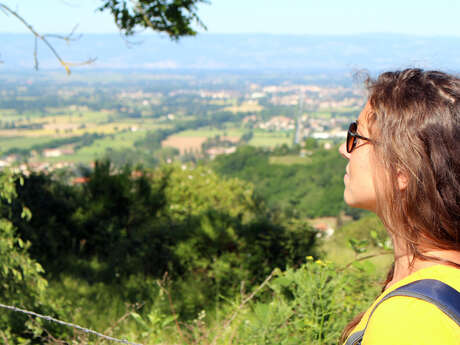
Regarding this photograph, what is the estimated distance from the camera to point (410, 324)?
2.45 ft

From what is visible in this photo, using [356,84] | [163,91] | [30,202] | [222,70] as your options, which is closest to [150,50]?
[163,91]

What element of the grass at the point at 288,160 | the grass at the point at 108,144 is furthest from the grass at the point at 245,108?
the grass at the point at 288,160

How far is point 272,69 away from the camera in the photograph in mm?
73562

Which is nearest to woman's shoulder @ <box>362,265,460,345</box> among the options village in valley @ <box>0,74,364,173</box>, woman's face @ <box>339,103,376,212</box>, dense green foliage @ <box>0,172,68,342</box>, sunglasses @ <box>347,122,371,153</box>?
woman's face @ <box>339,103,376,212</box>

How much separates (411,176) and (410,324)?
0.33 meters

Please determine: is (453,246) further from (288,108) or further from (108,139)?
(288,108)

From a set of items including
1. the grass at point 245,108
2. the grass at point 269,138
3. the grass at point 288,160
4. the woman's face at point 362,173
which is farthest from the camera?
the grass at point 245,108

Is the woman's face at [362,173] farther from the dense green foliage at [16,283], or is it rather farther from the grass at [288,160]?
the grass at [288,160]

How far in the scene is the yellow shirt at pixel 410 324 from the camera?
0.73 metres

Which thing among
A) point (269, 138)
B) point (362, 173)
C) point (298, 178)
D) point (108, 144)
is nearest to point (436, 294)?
point (362, 173)

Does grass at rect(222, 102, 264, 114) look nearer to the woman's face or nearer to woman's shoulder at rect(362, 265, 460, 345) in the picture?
the woman's face

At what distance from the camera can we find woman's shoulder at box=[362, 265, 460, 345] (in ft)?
2.41

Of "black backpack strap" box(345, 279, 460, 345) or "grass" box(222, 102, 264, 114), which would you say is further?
"grass" box(222, 102, 264, 114)

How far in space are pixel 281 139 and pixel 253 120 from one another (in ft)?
43.8
